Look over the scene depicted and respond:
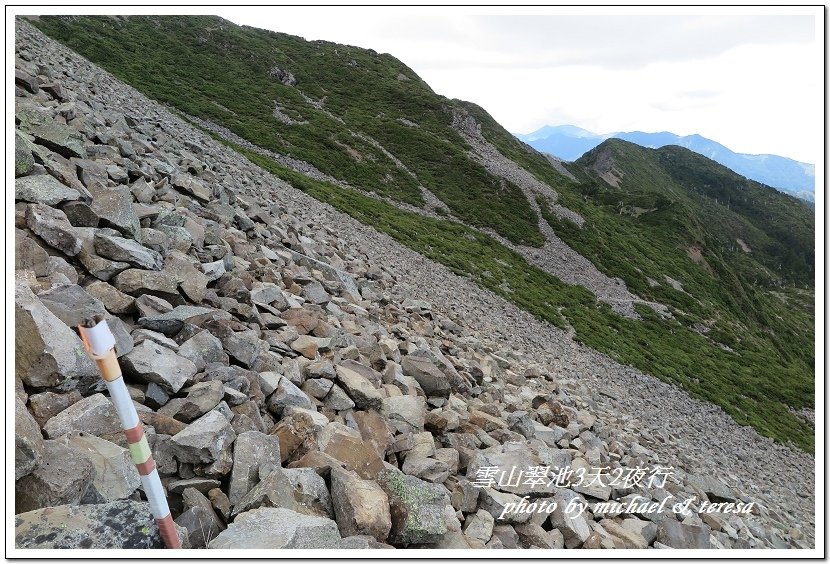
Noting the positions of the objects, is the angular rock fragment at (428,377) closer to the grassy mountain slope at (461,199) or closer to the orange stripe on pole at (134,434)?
the orange stripe on pole at (134,434)

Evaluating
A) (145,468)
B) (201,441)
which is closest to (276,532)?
(201,441)

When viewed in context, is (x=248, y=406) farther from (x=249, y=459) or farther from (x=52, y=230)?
(x=52, y=230)

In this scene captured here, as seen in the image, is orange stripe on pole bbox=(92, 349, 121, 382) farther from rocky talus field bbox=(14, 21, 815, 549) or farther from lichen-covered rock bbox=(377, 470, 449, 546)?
lichen-covered rock bbox=(377, 470, 449, 546)

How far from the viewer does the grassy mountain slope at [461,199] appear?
142ft

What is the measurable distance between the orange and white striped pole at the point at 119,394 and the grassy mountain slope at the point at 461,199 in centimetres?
3617

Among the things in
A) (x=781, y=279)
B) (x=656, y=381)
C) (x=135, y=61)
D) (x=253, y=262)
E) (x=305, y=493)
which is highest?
(x=781, y=279)

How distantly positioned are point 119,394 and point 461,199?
7386cm

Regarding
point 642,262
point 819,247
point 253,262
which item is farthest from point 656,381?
point 642,262

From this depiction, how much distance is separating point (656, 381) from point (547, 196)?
5608cm

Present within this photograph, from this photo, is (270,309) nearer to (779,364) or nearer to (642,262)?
(779,364)

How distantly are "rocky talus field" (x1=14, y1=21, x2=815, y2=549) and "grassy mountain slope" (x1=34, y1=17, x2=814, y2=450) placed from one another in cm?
2734

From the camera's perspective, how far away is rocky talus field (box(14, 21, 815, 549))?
14.7ft

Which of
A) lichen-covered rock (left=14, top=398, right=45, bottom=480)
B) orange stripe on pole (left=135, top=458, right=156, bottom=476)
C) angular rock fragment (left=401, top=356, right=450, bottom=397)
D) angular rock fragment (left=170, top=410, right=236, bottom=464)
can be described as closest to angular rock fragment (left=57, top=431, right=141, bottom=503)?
lichen-covered rock (left=14, top=398, right=45, bottom=480)

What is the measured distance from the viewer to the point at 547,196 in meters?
85.2
